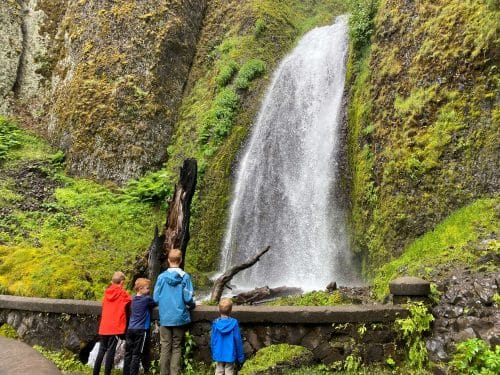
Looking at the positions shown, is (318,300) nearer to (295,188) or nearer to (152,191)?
(295,188)

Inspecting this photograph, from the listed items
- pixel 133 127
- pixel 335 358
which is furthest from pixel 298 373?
pixel 133 127

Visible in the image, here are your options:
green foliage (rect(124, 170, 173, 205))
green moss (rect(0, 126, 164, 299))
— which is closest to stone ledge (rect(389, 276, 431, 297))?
green moss (rect(0, 126, 164, 299))

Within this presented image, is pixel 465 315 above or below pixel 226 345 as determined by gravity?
above

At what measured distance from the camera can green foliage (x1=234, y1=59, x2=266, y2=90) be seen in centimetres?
1803

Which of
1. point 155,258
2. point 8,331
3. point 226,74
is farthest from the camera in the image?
point 226,74

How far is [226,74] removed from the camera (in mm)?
18562

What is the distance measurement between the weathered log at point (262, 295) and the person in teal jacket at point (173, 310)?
406 centimetres

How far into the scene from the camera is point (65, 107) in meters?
19.6

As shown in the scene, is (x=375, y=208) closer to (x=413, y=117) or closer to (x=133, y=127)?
(x=413, y=117)

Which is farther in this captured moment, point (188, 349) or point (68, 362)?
point (68, 362)

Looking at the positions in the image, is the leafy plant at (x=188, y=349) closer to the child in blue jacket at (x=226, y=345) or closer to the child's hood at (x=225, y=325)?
the child in blue jacket at (x=226, y=345)

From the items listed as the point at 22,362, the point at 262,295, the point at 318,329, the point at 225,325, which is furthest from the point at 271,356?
the point at 262,295

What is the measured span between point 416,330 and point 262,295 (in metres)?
4.91

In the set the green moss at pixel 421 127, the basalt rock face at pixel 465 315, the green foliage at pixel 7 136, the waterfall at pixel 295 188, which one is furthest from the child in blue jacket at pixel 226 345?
the green foliage at pixel 7 136
